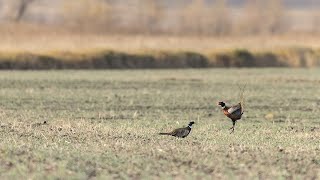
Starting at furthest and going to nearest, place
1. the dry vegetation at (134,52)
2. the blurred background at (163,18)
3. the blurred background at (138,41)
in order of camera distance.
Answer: the blurred background at (163,18), the blurred background at (138,41), the dry vegetation at (134,52)

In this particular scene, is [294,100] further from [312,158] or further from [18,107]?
[312,158]

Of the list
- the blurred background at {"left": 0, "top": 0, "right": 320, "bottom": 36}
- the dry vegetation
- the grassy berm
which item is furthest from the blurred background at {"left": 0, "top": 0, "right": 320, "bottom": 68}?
the grassy berm

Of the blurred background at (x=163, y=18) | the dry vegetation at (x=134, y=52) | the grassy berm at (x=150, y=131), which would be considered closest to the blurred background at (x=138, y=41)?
the dry vegetation at (x=134, y=52)

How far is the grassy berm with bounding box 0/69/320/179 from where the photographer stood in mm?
12148

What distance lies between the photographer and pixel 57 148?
13977mm

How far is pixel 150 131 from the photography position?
1728 centimetres

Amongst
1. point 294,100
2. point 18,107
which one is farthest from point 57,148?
point 294,100

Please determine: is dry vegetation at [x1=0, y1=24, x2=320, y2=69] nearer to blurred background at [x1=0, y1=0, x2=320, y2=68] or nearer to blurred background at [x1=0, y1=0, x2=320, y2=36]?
blurred background at [x1=0, y1=0, x2=320, y2=68]

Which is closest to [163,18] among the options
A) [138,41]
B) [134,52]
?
[138,41]

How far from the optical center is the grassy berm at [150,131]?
12148 mm

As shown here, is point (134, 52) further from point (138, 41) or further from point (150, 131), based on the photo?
point (150, 131)

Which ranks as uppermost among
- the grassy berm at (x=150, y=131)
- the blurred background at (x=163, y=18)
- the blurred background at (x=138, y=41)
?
the blurred background at (x=163, y=18)

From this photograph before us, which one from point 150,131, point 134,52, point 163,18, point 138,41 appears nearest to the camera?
point 150,131

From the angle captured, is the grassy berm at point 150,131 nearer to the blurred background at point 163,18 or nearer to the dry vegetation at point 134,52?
the dry vegetation at point 134,52
